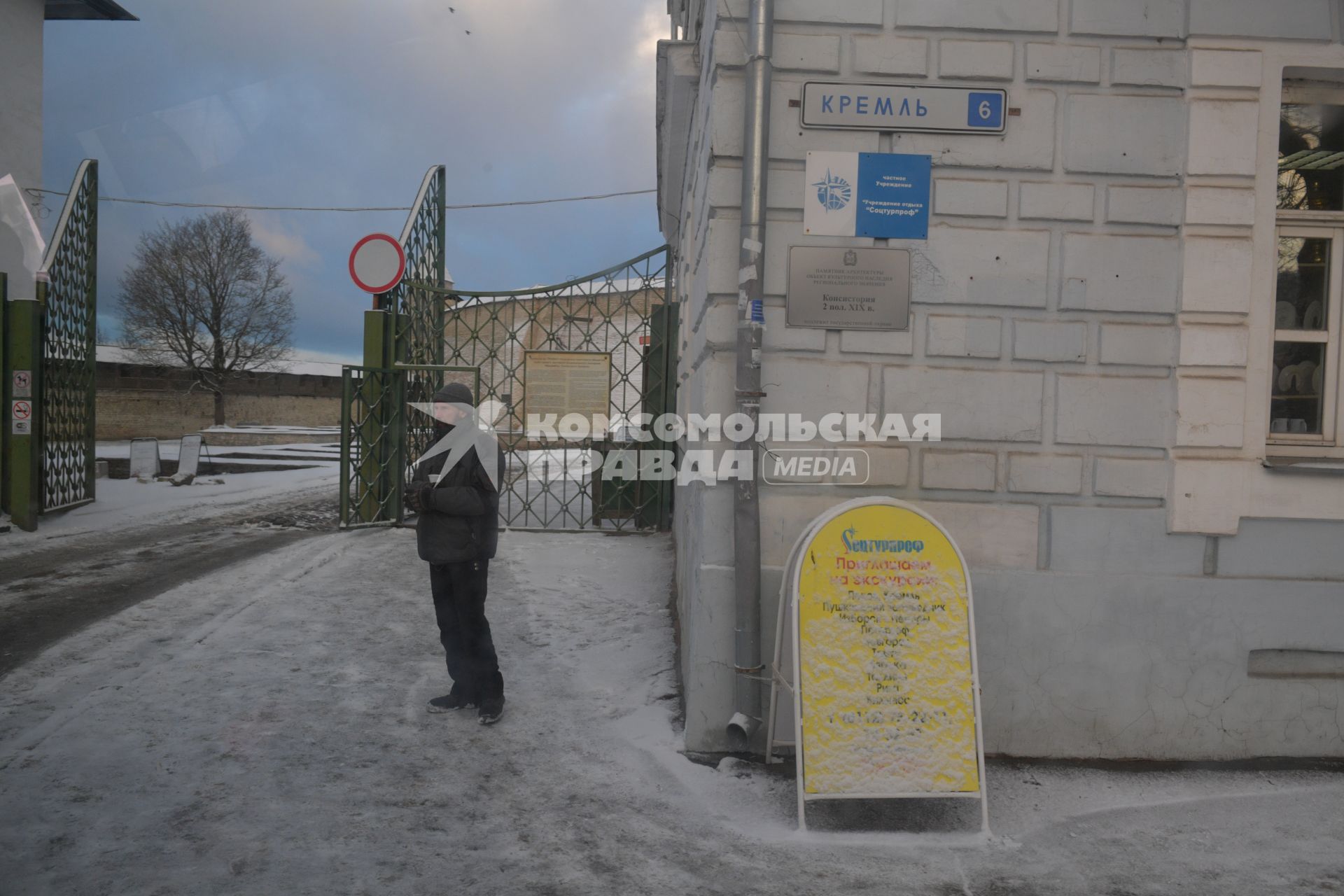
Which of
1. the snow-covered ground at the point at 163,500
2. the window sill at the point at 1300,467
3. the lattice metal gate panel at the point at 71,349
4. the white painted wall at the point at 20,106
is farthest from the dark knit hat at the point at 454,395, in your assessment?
the white painted wall at the point at 20,106

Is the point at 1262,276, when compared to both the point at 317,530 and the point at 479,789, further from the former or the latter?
the point at 317,530

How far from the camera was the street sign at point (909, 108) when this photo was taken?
3.94m

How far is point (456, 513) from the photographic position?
4.23m

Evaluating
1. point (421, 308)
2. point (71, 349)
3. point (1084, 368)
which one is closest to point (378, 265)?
point (421, 308)

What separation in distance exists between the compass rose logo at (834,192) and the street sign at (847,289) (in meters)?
0.19

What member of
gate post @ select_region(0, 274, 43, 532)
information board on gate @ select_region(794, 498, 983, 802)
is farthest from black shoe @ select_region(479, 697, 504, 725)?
gate post @ select_region(0, 274, 43, 532)

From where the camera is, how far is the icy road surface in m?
2.99

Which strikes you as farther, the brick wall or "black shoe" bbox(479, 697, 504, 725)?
the brick wall

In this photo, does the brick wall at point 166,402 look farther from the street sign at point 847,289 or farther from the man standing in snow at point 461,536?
the street sign at point 847,289

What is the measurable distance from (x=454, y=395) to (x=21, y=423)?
26.5 feet

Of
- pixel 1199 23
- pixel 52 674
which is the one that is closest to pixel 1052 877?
pixel 1199 23

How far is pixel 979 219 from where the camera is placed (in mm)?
3973

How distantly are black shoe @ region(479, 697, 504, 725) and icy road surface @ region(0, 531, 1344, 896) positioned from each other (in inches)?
1.8

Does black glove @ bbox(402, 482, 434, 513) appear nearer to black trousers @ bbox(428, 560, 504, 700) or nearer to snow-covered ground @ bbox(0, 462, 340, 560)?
black trousers @ bbox(428, 560, 504, 700)
